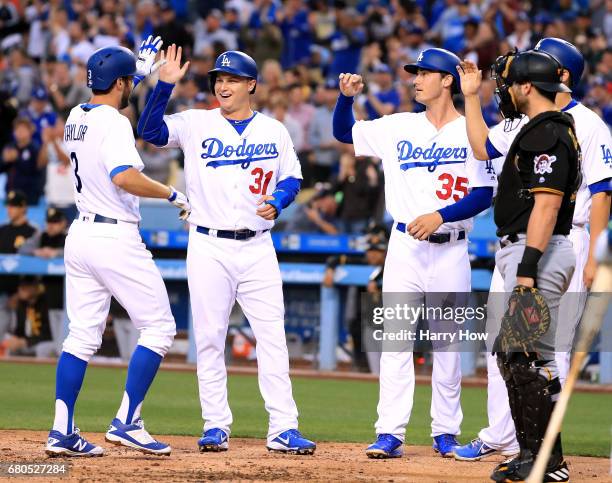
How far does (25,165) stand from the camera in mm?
15891

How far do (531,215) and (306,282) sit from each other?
24.3 ft

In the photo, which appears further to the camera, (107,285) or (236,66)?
(236,66)

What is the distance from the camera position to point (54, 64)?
17797 millimetres

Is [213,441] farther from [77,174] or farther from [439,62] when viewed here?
[439,62]

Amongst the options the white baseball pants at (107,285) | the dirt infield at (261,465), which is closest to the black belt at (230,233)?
the white baseball pants at (107,285)

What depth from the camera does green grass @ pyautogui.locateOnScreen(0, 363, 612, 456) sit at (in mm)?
8234

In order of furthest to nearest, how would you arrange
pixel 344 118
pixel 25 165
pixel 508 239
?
pixel 25 165 → pixel 344 118 → pixel 508 239

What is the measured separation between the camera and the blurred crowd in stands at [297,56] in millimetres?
14715

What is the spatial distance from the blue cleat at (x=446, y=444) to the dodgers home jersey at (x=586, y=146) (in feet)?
5.06

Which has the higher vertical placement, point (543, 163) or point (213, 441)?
point (543, 163)

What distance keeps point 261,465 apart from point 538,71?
2.60 meters

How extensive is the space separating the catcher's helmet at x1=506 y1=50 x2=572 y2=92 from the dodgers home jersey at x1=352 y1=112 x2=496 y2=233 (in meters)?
1.21

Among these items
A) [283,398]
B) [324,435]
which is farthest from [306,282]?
[283,398]

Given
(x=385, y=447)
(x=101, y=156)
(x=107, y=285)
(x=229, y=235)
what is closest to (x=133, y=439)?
(x=107, y=285)
